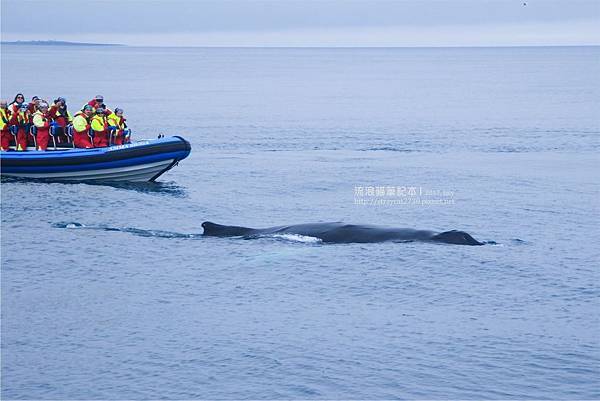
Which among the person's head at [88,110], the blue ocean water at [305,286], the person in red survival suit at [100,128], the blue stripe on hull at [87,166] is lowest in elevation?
the blue ocean water at [305,286]

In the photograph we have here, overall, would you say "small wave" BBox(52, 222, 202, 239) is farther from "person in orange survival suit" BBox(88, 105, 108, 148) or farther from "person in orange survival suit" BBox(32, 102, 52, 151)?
"person in orange survival suit" BBox(32, 102, 52, 151)

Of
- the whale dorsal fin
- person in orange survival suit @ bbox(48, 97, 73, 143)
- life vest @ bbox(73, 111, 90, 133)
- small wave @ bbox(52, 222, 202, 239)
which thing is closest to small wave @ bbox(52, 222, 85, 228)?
small wave @ bbox(52, 222, 202, 239)

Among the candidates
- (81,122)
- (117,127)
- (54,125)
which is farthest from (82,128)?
(54,125)

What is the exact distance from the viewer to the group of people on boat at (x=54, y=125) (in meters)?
34.5

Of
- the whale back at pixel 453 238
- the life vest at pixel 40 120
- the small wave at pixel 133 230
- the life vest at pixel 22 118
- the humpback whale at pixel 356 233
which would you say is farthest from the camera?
the life vest at pixel 22 118

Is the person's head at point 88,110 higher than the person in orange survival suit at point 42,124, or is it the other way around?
the person's head at point 88,110

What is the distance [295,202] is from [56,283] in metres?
11.5

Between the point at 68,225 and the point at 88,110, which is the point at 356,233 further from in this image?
the point at 88,110

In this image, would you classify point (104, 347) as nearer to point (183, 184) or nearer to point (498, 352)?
point (498, 352)

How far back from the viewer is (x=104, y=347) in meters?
17.6

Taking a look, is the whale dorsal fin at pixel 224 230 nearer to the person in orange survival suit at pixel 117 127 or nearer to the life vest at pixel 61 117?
the person in orange survival suit at pixel 117 127

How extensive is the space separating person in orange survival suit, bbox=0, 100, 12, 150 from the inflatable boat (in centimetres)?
78

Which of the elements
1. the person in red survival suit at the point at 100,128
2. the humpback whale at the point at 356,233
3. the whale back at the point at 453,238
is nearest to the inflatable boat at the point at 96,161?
the person in red survival suit at the point at 100,128

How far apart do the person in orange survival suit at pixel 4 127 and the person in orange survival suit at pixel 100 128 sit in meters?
3.01
